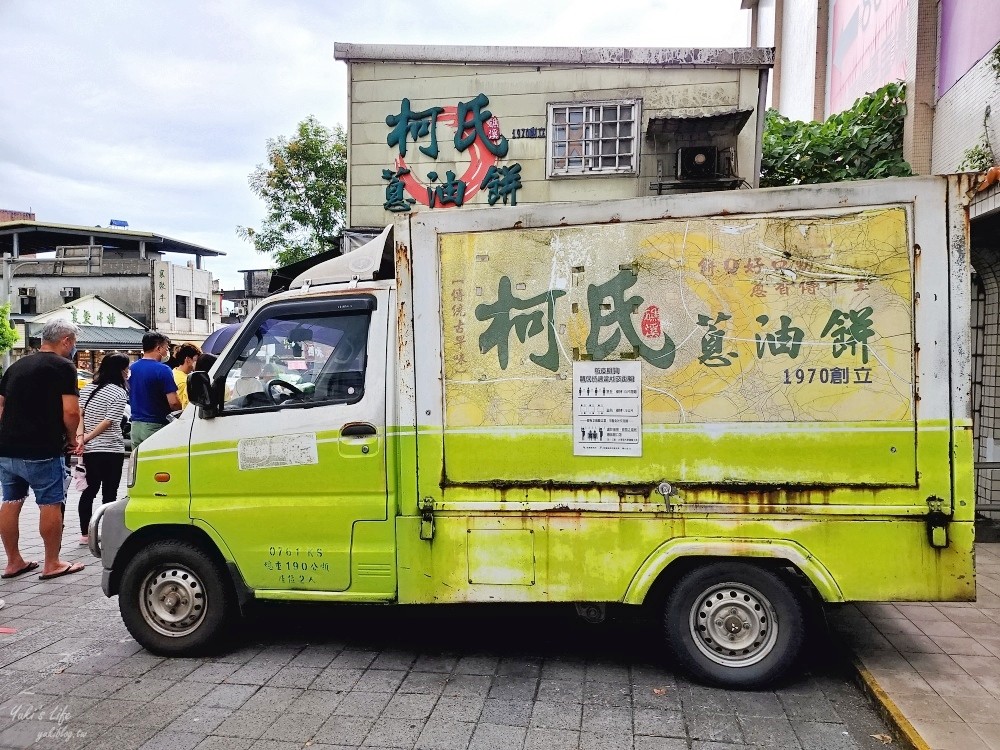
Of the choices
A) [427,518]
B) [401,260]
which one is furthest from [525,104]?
[427,518]

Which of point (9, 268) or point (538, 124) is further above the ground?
point (9, 268)

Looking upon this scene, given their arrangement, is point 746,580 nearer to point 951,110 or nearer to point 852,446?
point 852,446

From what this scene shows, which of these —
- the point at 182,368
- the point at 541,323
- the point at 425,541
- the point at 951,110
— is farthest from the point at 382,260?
the point at 951,110

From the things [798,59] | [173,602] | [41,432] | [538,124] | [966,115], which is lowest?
[173,602]

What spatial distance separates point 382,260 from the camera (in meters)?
4.12

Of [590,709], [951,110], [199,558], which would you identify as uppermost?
[951,110]

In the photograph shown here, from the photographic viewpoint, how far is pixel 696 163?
29.5ft

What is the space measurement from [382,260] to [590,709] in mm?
2716

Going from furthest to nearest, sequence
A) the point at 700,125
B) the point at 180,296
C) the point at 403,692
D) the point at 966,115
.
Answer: the point at 180,296 → the point at 700,125 → the point at 966,115 → the point at 403,692

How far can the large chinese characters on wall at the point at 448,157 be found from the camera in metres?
9.50

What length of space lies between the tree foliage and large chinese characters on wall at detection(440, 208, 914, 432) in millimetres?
5389

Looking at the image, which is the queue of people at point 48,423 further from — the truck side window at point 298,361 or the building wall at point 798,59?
the building wall at point 798,59

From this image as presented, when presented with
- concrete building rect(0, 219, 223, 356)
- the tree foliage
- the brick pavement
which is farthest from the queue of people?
concrete building rect(0, 219, 223, 356)

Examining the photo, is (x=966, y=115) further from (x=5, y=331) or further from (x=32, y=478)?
(x=5, y=331)
